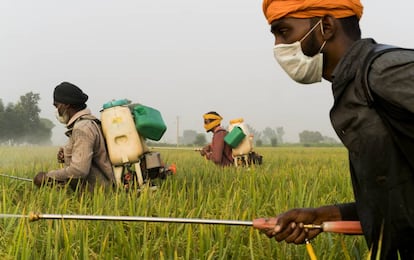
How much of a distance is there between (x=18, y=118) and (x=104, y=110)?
6408 cm

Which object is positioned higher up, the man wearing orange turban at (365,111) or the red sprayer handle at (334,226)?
the man wearing orange turban at (365,111)

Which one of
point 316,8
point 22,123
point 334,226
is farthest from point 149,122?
point 22,123

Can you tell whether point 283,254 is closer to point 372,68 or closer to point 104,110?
point 372,68

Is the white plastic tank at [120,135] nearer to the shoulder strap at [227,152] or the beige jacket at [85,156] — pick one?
the beige jacket at [85,156]

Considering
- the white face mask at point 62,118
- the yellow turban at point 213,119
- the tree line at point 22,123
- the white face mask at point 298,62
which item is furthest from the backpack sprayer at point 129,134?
the tree line at point 22,123

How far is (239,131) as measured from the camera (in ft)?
24.3

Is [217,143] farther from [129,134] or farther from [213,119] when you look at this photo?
[129,134]

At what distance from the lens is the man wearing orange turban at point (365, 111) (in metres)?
1.24

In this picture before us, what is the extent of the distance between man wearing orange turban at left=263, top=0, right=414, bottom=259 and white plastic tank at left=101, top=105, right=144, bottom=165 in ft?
8.37

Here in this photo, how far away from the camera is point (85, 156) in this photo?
12.6 ft

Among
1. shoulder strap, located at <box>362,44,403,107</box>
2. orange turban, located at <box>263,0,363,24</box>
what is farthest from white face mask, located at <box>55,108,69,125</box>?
shoulder strap, located at <box>362,44,403,107</box>

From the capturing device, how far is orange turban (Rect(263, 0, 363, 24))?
158 centimetres

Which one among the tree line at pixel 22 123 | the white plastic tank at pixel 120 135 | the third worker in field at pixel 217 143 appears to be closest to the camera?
the white plastic tank at pixel 120 135

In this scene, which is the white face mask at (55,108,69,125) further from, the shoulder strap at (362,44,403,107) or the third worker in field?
the shoulder strap at (362,44,403,107)
